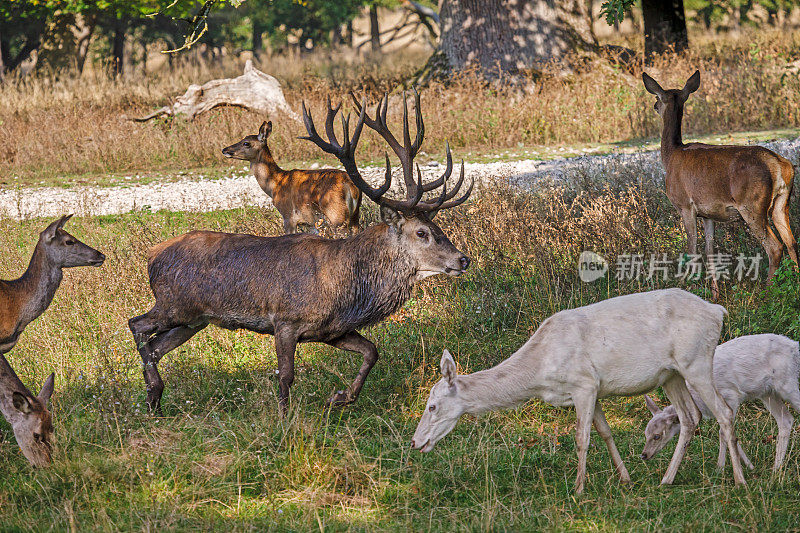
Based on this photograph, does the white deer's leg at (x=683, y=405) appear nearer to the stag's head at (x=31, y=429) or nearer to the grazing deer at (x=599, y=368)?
the grazing deer at (x=599, y=368)

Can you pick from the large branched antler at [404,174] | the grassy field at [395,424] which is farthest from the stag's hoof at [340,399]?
the large branched antler at [404,174]

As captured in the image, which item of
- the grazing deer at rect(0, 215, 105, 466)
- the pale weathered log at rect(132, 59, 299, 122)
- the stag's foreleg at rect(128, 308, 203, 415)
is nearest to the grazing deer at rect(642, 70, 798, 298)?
the stag's foreleg at rect(128, 308, 203, 415)

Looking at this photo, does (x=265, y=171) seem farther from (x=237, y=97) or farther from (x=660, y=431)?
(x=660, y=431)

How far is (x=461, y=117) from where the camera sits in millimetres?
16781

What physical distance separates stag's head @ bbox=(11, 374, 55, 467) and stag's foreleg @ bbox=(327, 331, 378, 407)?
1.96 m

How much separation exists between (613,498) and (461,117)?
11.4 metres

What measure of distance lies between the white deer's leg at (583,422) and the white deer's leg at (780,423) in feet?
4.11

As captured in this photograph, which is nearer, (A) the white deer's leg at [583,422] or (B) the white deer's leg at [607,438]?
(A) the white deer's leg at [583,422]

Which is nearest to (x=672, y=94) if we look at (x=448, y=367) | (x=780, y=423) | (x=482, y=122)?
(x=780, y=423)

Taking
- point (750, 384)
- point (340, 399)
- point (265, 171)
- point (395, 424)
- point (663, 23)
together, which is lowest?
point (395, 424)

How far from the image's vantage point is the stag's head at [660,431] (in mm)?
6699

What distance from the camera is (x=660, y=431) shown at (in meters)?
6.73

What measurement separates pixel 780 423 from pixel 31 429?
4948 millimetres

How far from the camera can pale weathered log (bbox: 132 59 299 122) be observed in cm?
1755
